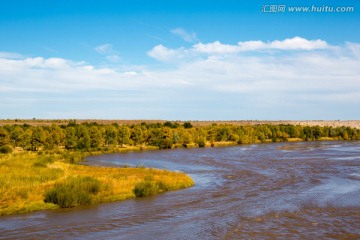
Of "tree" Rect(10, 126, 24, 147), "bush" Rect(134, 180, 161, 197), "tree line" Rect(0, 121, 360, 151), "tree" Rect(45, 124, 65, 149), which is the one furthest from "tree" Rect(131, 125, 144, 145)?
"bush" Rect(134, 180, 161, 197)

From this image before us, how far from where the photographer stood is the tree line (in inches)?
2850

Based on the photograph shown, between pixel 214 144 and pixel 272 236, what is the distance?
73699 millimetres

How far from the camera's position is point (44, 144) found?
71062mm

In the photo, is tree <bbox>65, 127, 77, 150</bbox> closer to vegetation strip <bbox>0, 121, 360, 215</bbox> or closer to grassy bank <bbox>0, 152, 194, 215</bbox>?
vegetation strip <bbox>0, 121, 360, 215</bbox>

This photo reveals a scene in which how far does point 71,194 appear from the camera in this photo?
24.3 metres

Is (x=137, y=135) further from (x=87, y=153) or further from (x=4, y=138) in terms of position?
(x=4, y=138)

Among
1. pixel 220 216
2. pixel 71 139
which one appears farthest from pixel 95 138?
pixel 220 216

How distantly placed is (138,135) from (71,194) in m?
61.6

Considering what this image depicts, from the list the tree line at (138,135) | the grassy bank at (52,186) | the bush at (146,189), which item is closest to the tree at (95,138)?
the tree line at (138,135)

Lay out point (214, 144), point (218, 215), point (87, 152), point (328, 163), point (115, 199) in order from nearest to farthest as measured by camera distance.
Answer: point (218, 215)
point (115, 199)
point (328, 163)
point (87, 152)
point (214, 144)

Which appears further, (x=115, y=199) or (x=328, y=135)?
(x=328, y=135)

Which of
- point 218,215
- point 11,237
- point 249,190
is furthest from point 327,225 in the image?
point 11,237

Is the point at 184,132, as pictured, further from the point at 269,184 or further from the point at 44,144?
the point at 269,184

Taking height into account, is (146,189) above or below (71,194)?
below
